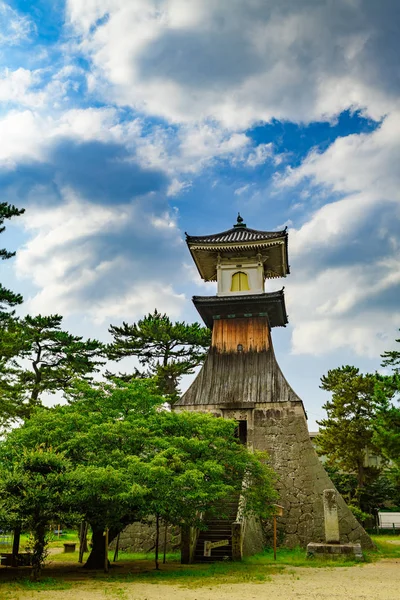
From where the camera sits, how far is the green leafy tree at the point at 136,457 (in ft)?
41.1

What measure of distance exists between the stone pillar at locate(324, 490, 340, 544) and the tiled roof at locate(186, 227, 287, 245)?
1299 cm

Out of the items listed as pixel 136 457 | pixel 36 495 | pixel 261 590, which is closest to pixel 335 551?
pixel 261 590

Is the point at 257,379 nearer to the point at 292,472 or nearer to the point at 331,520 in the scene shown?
the point at 292,472

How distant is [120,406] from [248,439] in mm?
8618

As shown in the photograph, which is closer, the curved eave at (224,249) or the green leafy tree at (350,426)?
the curved eave at (224,249)

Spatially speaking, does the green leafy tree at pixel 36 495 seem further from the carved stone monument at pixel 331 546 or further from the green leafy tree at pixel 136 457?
the carved stone monument at pixel 331 546

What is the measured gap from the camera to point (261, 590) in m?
10.5

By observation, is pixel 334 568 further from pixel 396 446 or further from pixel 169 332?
pixel 169 332

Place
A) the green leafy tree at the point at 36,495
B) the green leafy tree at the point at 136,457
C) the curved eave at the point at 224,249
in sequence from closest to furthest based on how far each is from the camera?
the green leafy tree at the point at 36,495 → the green leafy tree at the point at 136,457 → the curved eave at the point at 224,249

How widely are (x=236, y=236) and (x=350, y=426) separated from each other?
1597cm

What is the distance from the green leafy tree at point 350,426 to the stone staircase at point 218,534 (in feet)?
54.9

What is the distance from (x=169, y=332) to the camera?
3198 centimetres

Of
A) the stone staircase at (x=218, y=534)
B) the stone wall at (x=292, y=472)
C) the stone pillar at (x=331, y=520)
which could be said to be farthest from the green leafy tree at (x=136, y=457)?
the stone wall at (x=292, y=472)

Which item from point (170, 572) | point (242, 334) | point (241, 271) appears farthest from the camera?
point (241, 271)
